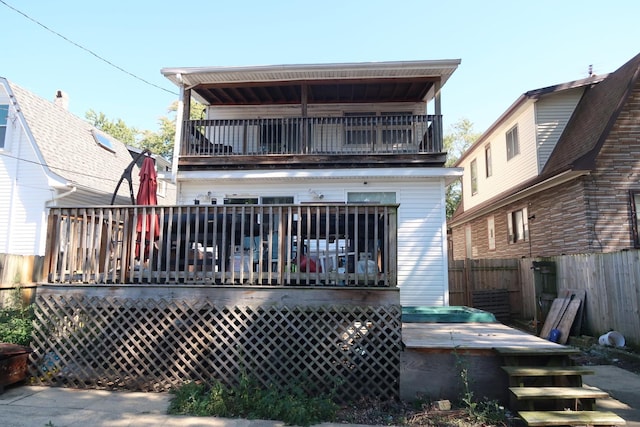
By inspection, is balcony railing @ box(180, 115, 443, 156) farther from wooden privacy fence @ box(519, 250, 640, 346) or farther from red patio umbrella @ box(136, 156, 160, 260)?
wooden privacy fence @ box(519, 250, 640, 346)

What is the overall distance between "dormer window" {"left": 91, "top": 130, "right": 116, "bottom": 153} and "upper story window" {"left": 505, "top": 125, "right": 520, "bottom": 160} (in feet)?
50.5

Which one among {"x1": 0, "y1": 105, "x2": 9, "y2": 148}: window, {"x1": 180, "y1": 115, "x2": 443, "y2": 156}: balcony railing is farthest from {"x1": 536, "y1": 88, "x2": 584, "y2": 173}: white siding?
{"x1": 0, "y1": 105, "x2": 9, "y2": 148}: window

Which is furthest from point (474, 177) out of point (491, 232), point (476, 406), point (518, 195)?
point (476, 406)

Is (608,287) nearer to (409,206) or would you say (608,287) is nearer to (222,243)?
(409,206)

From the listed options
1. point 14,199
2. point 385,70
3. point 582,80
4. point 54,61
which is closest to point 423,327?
point 385,70

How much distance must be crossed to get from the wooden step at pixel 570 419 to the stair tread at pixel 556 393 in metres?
0.15

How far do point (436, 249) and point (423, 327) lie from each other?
11.3ft

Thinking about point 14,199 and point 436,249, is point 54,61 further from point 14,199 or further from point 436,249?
point 436,249

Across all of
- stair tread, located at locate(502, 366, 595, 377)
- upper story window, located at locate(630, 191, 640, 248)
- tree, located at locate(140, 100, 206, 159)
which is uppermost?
tree, located at locate(140, 100, 206, 159)

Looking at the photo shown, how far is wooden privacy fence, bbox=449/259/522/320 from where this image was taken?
36.8 ft

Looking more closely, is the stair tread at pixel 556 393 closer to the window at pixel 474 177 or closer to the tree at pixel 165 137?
the window at pixel 474 177

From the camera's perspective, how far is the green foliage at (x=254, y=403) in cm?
434

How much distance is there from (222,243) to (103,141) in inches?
532

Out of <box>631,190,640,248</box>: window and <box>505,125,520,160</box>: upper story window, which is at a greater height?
<box>505,125,520,160</box>: upper story window
